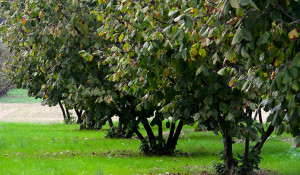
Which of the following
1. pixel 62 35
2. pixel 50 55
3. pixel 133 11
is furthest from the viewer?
pixel 50 55

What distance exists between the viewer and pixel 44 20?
10289 millimetres

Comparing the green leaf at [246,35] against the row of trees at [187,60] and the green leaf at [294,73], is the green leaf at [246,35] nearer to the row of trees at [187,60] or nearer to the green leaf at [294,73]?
the row of trees at [187,60]

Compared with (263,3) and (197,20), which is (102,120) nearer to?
(197,20)

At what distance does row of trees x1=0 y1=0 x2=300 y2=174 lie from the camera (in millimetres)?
3980

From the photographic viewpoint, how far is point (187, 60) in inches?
247

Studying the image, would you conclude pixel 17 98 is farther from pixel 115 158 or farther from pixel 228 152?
pixel 228 152

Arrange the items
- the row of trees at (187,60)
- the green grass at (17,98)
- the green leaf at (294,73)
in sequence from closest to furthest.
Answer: the green leaf at (294,73) < the row of trees at (187,60) < the green grass at (17,98)

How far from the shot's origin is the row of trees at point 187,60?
13.1ft

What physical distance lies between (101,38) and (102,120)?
3154mm

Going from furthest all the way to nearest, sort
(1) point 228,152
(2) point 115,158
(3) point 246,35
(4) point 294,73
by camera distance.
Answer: (2) point 115,158
(1) point 228,152
(3) point 246,35
(4) point 294,73

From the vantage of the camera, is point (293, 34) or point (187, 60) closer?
point (293, 34)

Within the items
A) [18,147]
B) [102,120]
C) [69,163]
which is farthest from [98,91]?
[18,147]

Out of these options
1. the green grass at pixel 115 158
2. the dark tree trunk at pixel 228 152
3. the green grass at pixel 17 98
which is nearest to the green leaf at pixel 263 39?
the dark tree trunk at pixel 228 152

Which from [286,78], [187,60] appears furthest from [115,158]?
[286,78]
